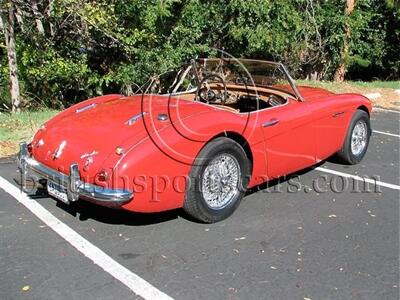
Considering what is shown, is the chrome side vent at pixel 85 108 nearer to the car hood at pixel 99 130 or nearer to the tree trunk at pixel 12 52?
the car hood at pixel 99 130

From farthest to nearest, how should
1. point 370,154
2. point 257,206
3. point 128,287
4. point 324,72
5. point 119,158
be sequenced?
point 324,72 < point 370,154 < point 257,206 < point 119,158 < point 128,287

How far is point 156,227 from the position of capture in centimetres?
429

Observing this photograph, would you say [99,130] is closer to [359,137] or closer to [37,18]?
[359,137]

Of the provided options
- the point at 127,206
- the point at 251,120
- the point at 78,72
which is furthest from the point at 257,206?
the point at 78,72

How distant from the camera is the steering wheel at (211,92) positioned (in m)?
5.41

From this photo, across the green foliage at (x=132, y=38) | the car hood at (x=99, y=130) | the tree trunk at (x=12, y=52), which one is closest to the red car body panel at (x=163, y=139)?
the car hood at (x=99, y=130)

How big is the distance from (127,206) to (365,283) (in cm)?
178

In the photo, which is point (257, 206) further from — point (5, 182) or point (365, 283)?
point (5, 182)

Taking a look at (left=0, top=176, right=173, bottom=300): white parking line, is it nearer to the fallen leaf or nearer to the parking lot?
the parking lot

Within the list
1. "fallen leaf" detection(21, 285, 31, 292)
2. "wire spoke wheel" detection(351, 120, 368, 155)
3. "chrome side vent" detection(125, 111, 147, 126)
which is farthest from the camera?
"wire spoke wheel" detection(351, 120, 368, 155)

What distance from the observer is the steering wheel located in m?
5.41

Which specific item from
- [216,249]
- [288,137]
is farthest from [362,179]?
[216,249]

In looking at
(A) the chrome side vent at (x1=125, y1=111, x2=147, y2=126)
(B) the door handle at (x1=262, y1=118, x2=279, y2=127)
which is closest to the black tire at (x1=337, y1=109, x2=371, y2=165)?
(B) the door handle at (x1=262, y1=118, x2=279, y2=127)

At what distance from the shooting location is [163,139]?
12.9 feet
